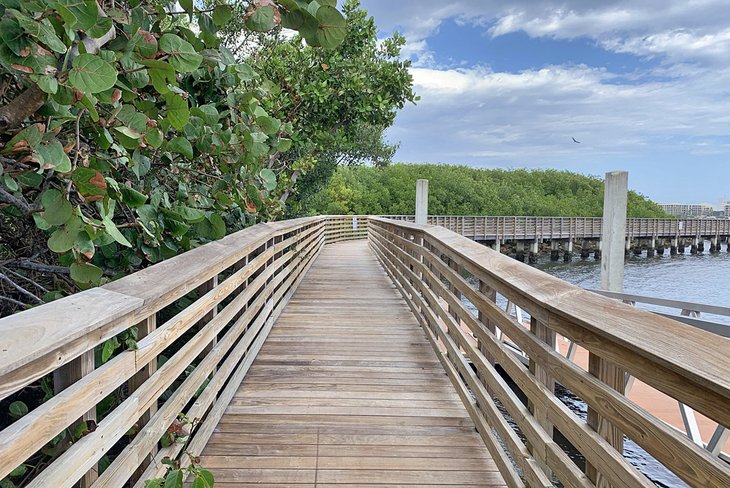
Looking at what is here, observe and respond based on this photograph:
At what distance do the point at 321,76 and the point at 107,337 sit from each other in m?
6.14

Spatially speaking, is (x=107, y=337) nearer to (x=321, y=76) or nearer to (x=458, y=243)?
(x=458, y=243)

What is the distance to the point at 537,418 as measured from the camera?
69.5 inches

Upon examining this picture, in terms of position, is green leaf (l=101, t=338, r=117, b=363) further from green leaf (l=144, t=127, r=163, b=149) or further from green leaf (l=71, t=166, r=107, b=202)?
green leaf (l=144, t=127, r=163, b=149)

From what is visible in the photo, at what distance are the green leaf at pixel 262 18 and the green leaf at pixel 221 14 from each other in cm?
16

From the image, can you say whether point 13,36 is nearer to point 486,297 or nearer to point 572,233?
point 486,297

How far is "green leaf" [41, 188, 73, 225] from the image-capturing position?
1.32 metres

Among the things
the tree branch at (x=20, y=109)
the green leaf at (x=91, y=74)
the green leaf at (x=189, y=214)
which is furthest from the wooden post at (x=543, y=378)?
the tree branch at (x=20, y=109)

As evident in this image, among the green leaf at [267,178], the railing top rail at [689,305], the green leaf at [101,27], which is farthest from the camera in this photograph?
the railing top rail at [689,305]

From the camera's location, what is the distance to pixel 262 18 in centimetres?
160

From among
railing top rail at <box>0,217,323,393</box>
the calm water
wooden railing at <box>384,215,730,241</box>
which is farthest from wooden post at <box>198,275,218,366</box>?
wooden railing at <box>384,215,730,241</box>

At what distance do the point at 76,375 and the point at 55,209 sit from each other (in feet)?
1.46

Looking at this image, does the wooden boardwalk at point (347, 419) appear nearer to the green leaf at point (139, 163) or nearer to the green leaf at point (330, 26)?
the green leaf at point (139, 163)

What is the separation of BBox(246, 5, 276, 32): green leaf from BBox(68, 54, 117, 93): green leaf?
1.73 ft

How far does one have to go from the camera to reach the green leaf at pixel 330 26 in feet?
5.09
